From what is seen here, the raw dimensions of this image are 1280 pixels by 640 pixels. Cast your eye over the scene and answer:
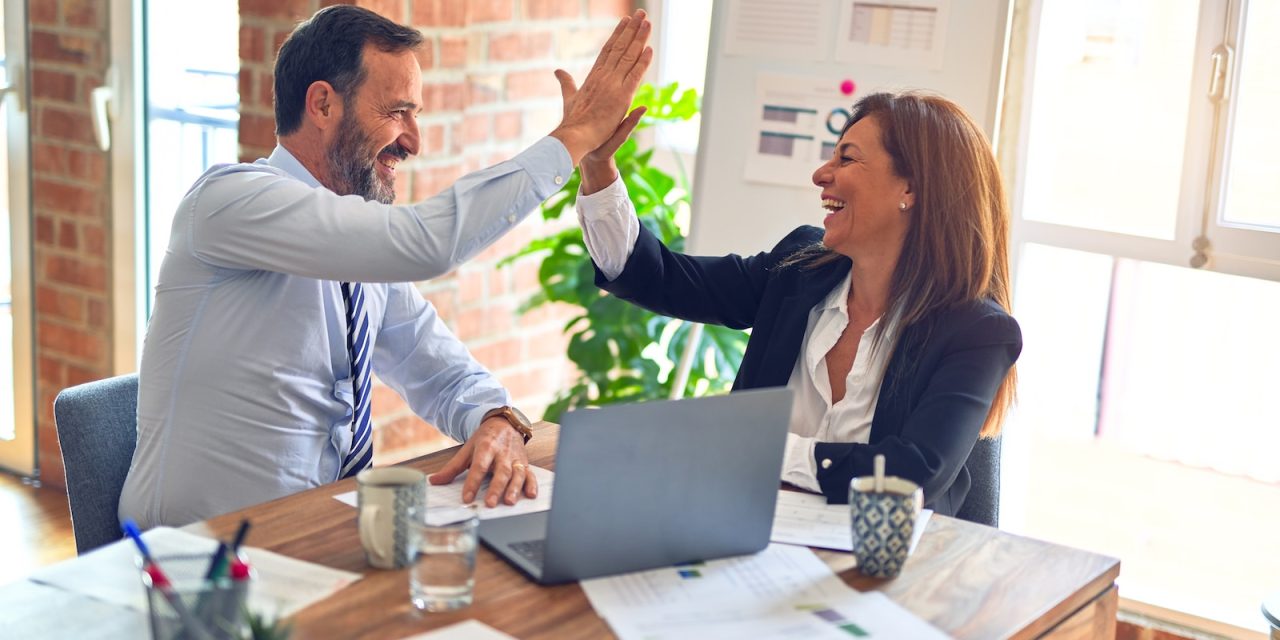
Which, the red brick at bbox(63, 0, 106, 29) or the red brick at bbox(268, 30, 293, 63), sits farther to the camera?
the red brick at bbox(63, 0, 106, 29)

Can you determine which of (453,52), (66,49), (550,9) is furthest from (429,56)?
(66,49)

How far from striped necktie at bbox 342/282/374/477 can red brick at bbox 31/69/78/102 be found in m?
1.94

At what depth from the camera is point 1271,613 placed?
2.18m

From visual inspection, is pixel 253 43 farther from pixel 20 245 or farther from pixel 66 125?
pixel 20 245

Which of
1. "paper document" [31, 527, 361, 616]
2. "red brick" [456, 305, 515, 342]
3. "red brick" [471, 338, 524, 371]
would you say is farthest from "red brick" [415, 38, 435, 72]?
"paper document" [31, 527, 361, 616]

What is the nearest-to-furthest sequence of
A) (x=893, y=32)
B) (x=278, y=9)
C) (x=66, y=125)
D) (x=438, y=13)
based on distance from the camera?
(x=893, y=32), (x=278, y=9), (x=438, y=13), (x=66, y=125)

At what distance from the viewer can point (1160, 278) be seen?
3.04m

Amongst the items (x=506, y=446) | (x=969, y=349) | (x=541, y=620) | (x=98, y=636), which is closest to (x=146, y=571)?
(x=98, y=636)

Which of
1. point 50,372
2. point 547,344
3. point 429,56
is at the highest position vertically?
point 429,56

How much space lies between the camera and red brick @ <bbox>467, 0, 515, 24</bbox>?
10.6ft

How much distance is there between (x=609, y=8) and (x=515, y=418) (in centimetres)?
208

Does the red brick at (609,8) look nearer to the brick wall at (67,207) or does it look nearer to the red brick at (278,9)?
Answer: the red brick at (278,9)

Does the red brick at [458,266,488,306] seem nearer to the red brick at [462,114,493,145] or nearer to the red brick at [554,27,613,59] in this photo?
the red brick at [462,114,493,145]

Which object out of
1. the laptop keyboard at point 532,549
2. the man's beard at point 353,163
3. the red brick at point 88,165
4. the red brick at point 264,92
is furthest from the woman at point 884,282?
the red brick at point 88,165
